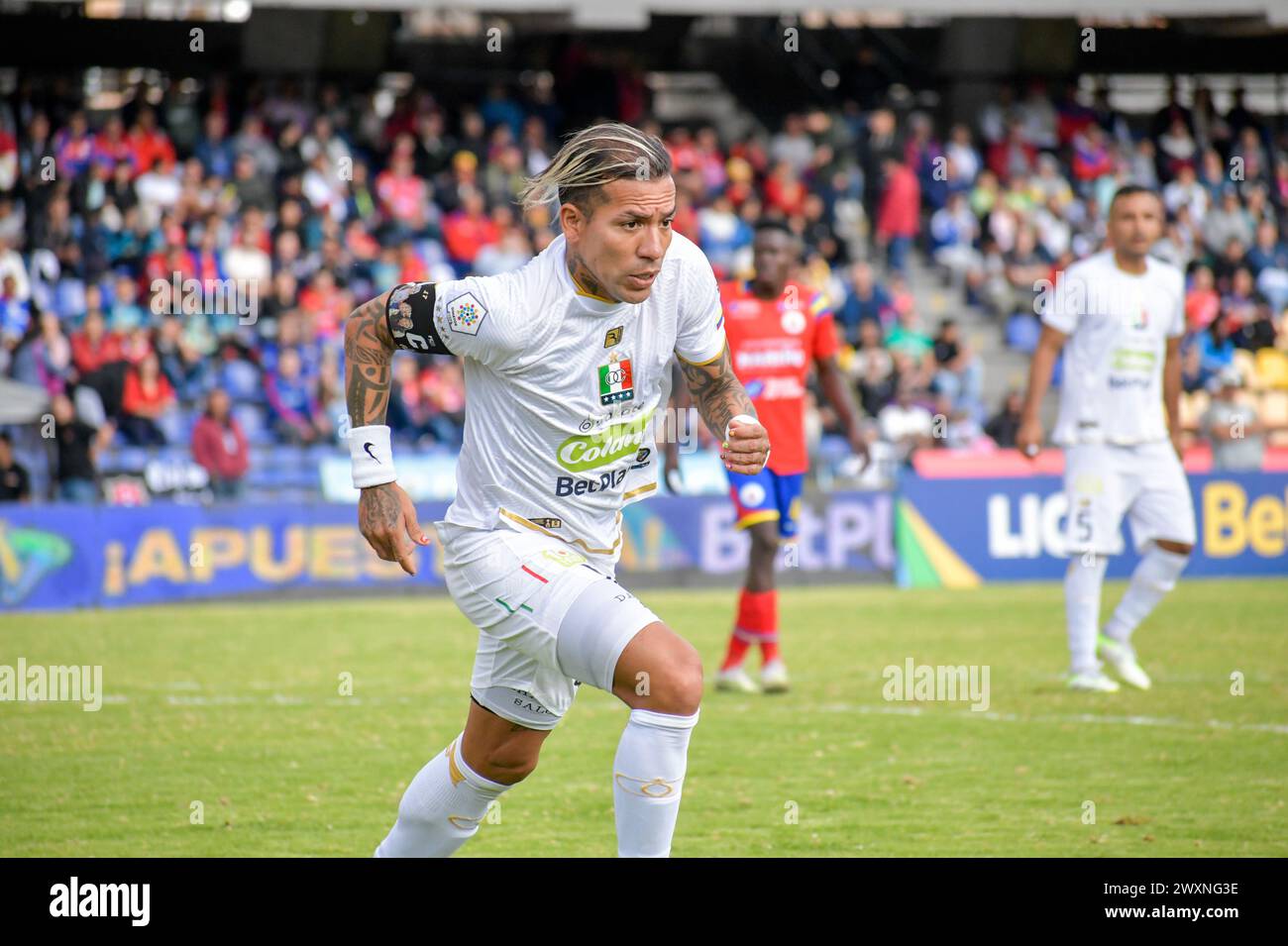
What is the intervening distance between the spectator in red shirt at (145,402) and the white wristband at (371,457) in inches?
517

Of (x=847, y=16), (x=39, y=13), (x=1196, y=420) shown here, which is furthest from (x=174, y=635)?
(x=847, y=16)

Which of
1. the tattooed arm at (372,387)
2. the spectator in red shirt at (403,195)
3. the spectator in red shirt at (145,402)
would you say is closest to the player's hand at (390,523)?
the tattooed arm at (372,387)

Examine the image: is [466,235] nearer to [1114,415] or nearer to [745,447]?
[1114,415]

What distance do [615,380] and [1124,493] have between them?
5984mm

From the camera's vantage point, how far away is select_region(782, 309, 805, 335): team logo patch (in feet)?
35.7

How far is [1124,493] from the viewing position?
10.2m

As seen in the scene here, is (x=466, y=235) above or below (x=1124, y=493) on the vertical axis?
above

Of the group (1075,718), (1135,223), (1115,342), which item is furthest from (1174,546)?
(1135,223)

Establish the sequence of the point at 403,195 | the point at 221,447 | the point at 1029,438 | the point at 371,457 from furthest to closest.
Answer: the point at 403,195
the point at 221,447
the point at 1029,438
the point at 371,457

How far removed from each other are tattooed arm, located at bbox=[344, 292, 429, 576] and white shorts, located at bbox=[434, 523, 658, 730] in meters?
0.19

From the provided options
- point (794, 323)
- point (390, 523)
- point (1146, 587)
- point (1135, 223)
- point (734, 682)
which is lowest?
point (734, 682)

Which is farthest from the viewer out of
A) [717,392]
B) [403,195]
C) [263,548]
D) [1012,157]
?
[1012,157]

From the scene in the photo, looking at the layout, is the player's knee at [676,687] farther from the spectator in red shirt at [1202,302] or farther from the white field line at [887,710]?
the spectator in red shirt at [1202,302]
